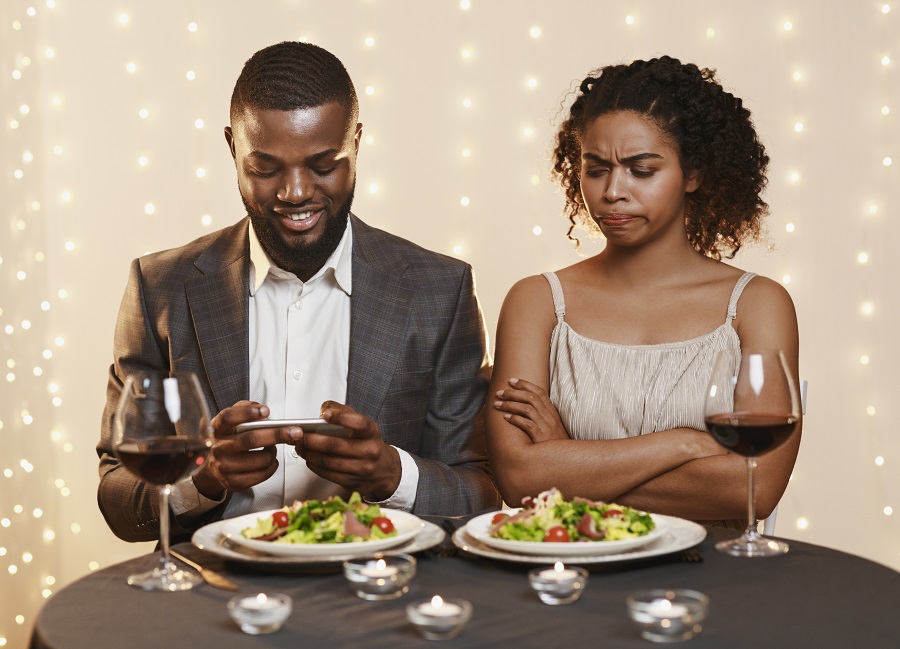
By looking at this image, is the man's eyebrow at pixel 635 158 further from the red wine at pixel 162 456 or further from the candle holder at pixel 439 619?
the candle holder at pixel 439 619

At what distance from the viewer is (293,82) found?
199 cm

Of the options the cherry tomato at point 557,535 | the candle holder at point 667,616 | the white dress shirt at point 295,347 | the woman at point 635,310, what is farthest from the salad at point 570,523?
the white dress shirt at point 295,347

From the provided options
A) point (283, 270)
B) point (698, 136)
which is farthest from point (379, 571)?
point (698, 136)

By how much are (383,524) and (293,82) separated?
1.02m

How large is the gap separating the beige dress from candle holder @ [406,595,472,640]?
1086 millimetres

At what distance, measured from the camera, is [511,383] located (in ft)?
6.59

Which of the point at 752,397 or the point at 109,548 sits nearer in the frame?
the point at 752,397

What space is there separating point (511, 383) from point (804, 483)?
182cm

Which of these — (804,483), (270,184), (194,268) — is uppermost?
(270,184)

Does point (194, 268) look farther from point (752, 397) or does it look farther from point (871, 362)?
point (871, 362)

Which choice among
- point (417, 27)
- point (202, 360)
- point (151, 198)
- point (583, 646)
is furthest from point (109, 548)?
point (583, 646)

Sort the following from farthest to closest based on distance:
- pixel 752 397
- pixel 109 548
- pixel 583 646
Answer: pixel 109 548, pixel 752 397, pixel 583 646

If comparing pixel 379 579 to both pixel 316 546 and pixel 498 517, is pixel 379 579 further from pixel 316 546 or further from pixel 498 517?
pixel 498 517

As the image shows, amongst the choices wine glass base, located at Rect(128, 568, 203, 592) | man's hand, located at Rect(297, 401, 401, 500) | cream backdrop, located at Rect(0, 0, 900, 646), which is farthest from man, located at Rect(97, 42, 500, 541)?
cream backdrop, located at Rect(0, 0, 900, 646)
